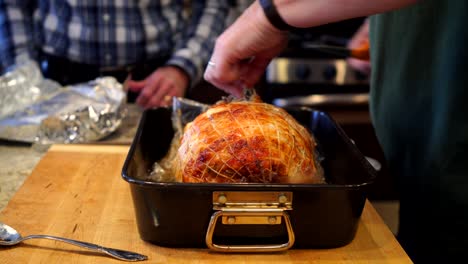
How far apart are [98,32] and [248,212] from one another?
126 cm

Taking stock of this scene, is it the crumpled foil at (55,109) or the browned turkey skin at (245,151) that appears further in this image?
the crumpled foil at (55,109)

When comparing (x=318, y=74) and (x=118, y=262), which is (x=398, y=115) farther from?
(x=318, y=74)

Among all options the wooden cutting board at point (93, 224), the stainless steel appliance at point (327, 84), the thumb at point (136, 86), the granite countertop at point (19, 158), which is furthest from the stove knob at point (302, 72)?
the wooden cutting board at point (93, 224)

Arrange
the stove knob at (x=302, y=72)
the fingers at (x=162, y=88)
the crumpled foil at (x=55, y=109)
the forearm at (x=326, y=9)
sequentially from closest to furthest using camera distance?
the forearm at (x=326, y=9) < the crumpled foil at (x=55, y=109) < the fingers at (x=162, y=88) < the stove knob at (x=302, y=72)

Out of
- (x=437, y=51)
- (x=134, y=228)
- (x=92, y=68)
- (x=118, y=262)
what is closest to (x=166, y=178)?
(x=134, y=228)

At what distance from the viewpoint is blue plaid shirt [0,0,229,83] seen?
170 centimetres

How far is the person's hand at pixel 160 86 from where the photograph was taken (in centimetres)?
162

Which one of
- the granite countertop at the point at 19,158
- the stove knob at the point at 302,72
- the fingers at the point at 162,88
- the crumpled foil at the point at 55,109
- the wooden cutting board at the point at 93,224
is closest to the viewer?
the wooden cutting board at the point at 93,224

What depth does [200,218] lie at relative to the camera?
2.30ft

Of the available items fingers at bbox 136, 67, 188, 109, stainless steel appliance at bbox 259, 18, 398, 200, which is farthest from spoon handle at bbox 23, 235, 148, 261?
stainless steel appliance at bbox 259, 18, 398, 200

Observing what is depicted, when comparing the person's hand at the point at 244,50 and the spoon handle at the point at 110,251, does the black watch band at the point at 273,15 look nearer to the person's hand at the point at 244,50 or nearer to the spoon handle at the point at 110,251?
the person's hand at the point at 244,50

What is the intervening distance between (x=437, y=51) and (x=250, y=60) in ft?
1.23

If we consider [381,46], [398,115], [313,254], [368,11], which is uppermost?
[368,11]

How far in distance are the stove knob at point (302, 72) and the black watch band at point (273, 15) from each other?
133 centimetres
